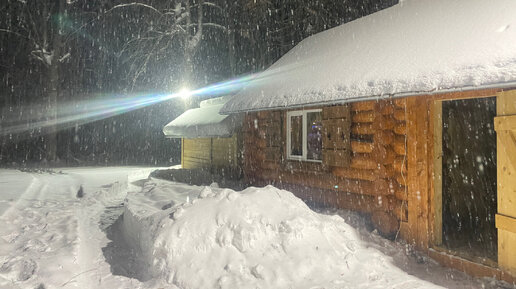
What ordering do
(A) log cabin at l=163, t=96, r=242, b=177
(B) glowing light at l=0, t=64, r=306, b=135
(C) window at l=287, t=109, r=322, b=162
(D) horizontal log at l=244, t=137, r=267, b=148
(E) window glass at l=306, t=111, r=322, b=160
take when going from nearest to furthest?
(C) window at l=287, t=109, r=322, b=162 → (E) window glass at l=306, t=111, r=322, b=160 → (D) horizontal log at l=244, t=137, r=267, b=148 → (A) log cabin at l=163, t=96, r=242, b=177 → (B) glowing light at l=0, t=64, r=306, b=135

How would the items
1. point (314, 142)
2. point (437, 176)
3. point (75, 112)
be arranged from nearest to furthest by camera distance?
point (437, 176), point (314, 142), point (75, 112)

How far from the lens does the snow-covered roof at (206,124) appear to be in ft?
37.3

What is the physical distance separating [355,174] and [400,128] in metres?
1.38

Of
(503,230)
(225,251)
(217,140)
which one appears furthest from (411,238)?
(217,140)

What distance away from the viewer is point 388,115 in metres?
6.33

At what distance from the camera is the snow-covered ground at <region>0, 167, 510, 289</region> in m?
4.50

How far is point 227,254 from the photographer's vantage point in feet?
15.3

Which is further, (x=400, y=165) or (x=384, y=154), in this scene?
(x=384, y=154)

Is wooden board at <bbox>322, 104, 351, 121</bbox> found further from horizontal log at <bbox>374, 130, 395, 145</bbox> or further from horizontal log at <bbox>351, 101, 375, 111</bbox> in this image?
horizontal log at <bbox>374, 130, 395, 145</bbox>

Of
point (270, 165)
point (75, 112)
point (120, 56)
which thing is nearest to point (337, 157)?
point (270, 165)

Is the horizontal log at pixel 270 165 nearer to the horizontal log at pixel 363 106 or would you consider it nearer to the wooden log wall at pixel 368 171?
the wooden log wall at pixel 368 171

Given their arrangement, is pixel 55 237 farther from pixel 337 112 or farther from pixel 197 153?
pixel 197 153

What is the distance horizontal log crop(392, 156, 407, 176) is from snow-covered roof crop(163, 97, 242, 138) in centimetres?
601

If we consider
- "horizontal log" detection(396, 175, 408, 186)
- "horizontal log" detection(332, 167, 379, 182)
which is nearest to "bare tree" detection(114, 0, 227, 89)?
"horizontal log" detection(332, 167, 379, 182)
